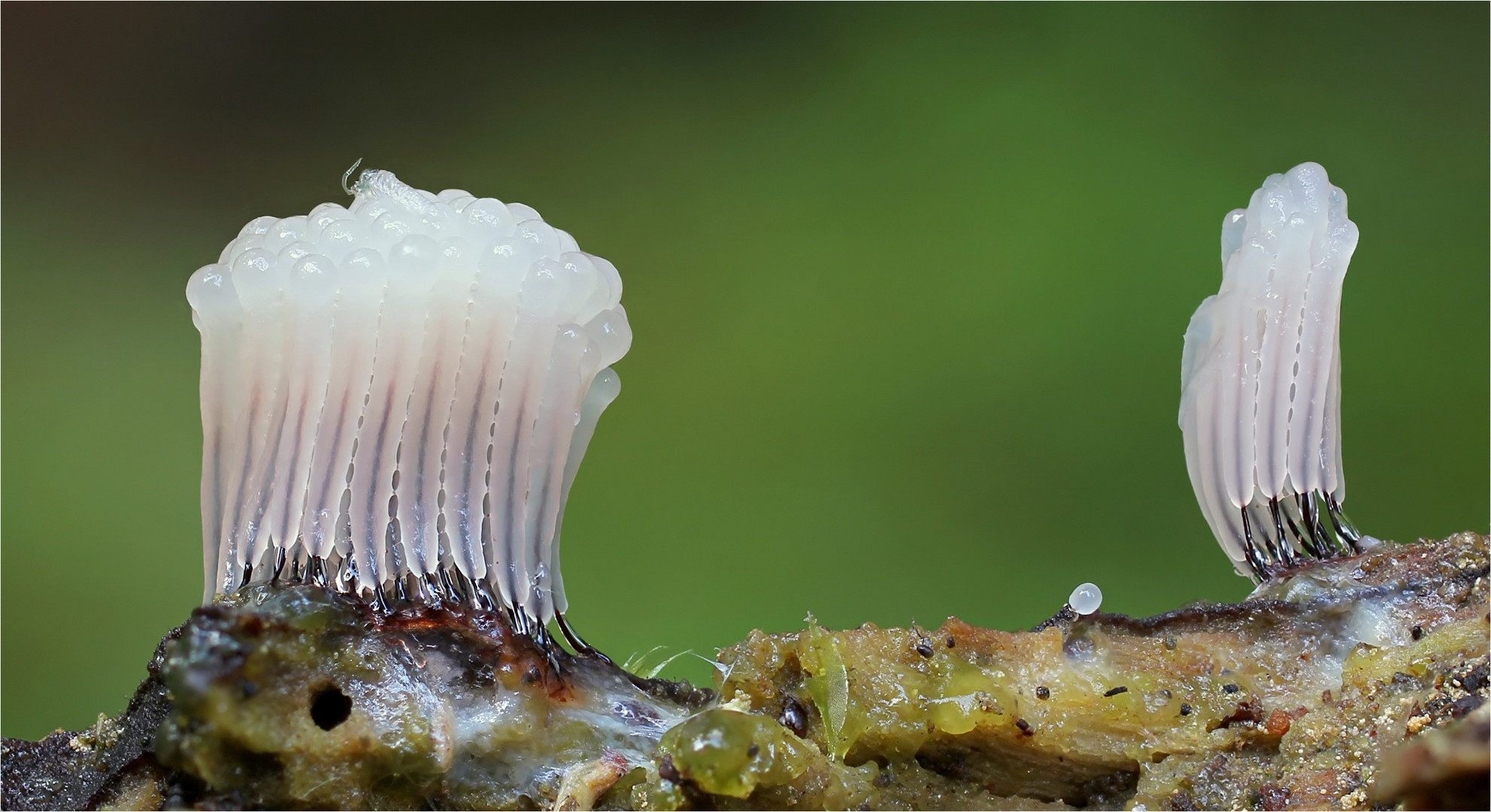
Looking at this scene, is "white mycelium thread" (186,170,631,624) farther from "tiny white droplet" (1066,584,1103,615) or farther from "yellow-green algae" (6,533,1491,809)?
"tiny white droplet" (1066,584,1103,615)

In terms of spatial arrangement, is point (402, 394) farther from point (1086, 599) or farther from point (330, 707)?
point (1086, 599)

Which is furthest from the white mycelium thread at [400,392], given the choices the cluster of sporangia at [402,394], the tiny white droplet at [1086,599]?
the tiny white droplet at [1086,599]

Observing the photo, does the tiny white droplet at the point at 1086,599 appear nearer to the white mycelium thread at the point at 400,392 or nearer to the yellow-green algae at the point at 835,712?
the yellow-green algae at the point at 835,712

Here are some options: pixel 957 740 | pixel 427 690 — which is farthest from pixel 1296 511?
pixel 427 690

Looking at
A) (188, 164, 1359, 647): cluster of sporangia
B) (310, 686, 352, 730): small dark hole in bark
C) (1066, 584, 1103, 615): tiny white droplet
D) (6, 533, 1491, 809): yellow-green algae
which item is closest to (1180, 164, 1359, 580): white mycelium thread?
(6, 533, 1491, 809): yellow-green algae

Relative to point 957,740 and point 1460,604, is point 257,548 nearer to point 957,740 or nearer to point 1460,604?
point 957,740

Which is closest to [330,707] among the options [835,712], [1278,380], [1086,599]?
[835,712]
